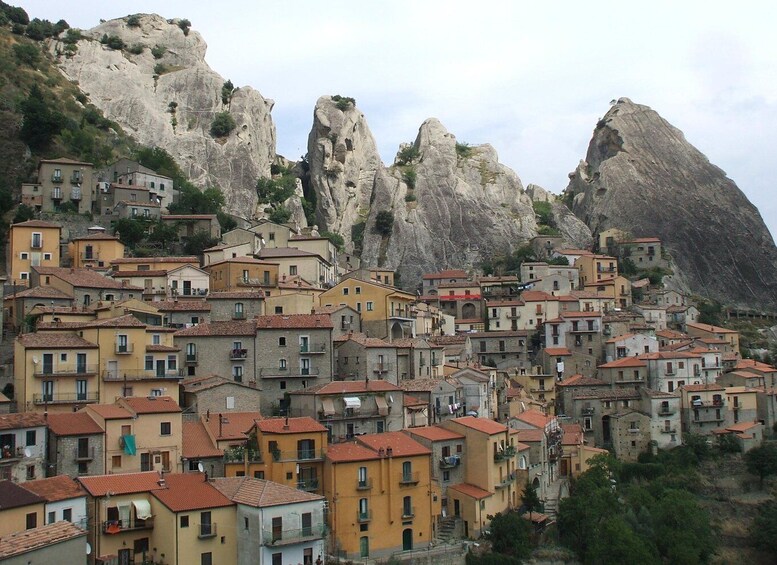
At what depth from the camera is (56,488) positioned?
35.7 metres

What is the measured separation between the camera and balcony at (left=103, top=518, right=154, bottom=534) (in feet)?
118

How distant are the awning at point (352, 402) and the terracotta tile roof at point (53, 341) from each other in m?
13.4

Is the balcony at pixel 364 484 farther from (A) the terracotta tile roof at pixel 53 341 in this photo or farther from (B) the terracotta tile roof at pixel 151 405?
(A) the terracotta tile roof at pixel 53 341

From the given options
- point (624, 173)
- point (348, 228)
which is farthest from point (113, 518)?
point (624, 173)

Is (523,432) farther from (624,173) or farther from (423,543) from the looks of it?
(624,173)

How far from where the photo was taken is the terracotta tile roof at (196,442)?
4294 centimetres

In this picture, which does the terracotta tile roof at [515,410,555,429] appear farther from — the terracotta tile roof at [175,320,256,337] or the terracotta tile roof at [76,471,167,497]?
the terracotta tile roof at [76,471,167,497]

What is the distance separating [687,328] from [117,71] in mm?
73133

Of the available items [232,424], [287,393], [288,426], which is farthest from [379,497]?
[287,393]

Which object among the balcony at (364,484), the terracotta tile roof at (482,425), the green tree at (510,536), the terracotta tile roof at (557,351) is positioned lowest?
the green tree at (510,536)

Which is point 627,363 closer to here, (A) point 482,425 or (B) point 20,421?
(A) point 482,425

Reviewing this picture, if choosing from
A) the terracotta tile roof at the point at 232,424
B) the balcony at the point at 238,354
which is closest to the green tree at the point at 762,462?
the terracotta tile roof at the point at 232,424

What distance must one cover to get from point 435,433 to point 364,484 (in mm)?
6972

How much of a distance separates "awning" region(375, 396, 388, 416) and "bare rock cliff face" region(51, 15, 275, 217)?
180 ft
